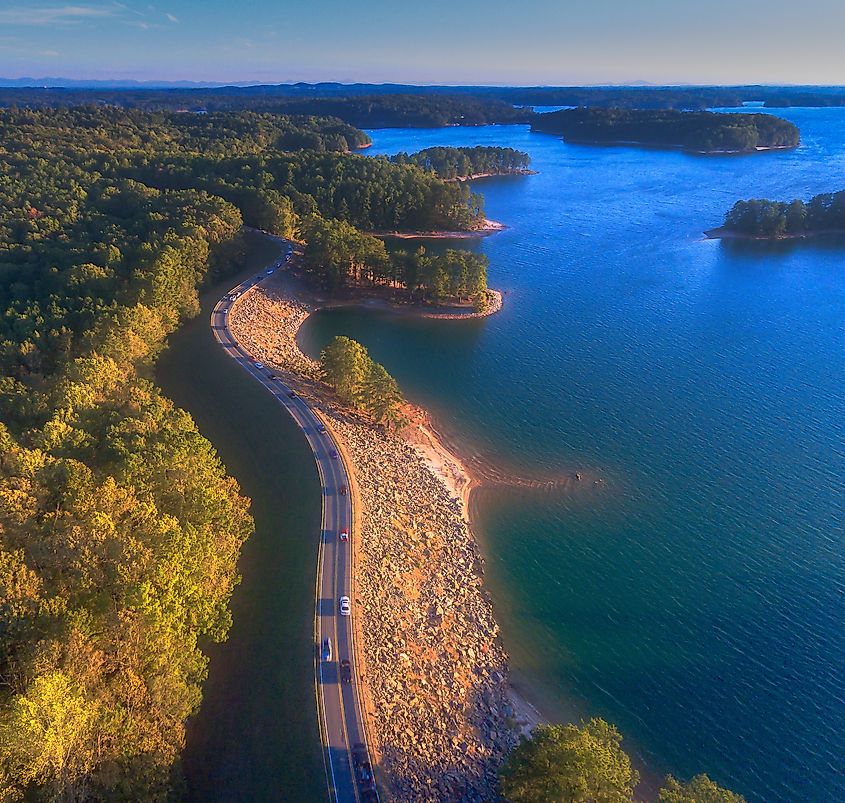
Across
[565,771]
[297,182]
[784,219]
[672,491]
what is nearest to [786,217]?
[784,219]

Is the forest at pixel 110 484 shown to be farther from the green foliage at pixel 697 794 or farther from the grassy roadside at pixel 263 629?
the green foliage at pixel 697 794

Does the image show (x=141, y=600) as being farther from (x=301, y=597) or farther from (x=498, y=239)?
(x=498, y=239)

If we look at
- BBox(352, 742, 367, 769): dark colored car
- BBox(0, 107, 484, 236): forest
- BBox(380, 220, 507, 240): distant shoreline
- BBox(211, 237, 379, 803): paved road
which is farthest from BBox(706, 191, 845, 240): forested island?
BBox(352, 742, 367, 769): dark colored car

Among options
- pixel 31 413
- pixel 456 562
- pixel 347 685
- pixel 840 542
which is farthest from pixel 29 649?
pixel 840 542

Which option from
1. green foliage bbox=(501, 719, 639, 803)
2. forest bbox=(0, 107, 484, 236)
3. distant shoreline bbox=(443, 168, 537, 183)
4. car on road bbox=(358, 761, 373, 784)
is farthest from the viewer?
distant shoreline bbox=(443, 168, 537, 183)

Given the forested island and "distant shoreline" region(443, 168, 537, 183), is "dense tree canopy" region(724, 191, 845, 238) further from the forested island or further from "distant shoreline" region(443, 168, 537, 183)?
"distant shoreline" region(443, 168, 537, 183)

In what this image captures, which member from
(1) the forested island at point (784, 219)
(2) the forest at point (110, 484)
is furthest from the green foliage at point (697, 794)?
(1) the forested island at point (784, 219)
